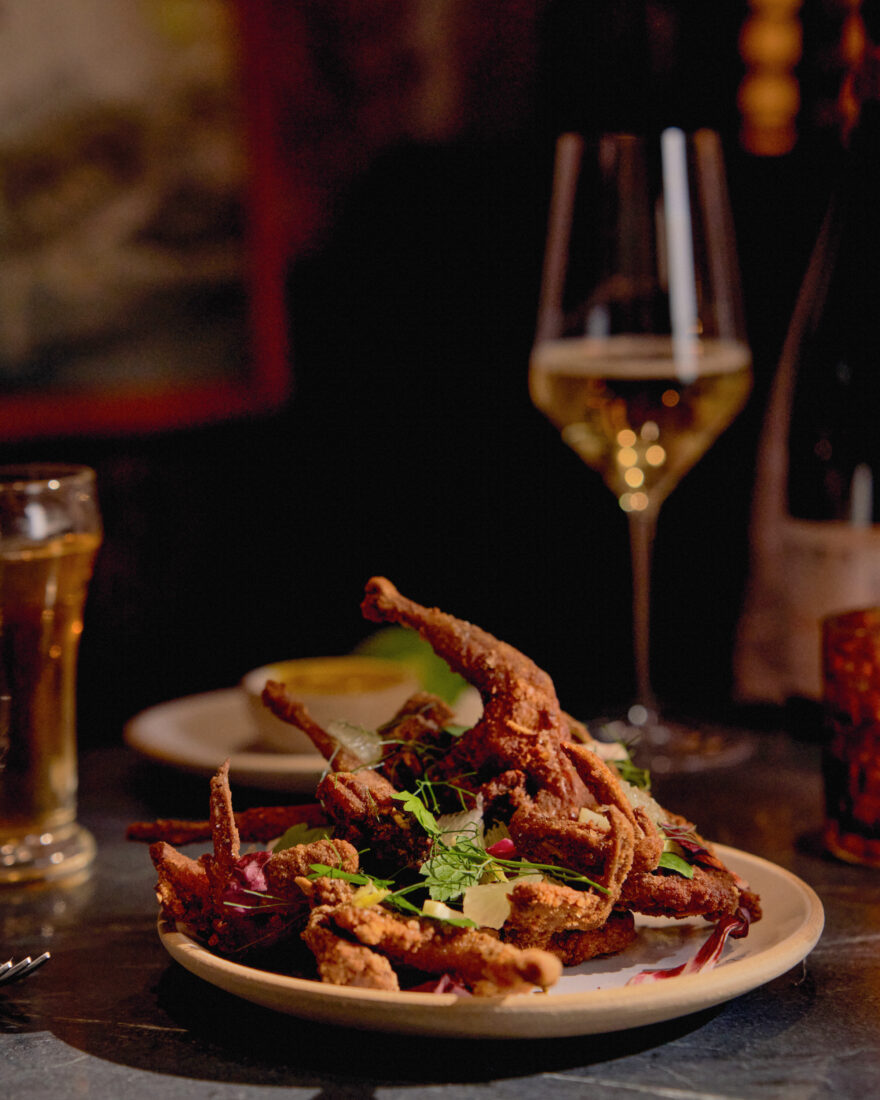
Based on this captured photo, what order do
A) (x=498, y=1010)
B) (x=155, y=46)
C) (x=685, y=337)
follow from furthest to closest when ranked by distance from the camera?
(x=155, y=46) < (x=685, y=337) < (x=498, y=1010)

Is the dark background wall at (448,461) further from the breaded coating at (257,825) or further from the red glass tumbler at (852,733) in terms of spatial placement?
the breaded coating at (257,825)

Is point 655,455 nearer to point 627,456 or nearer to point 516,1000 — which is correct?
point 627,456

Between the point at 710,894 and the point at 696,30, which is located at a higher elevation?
the point at 696,30

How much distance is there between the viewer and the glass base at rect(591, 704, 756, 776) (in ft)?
5.24

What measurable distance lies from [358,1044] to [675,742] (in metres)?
0.93

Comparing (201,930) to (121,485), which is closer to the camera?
(201,930)

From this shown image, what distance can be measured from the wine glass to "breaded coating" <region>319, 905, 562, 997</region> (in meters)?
0.84

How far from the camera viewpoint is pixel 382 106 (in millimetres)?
2686

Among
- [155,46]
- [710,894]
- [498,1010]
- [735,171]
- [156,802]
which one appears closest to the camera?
[498,1010]

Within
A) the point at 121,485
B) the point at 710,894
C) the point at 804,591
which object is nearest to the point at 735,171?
the point at 804,591

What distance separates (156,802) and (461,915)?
74 centimetres

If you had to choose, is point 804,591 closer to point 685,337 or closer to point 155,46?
point 685,337

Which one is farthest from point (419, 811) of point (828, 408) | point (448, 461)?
point (448, 461)

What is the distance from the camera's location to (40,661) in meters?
1.29
